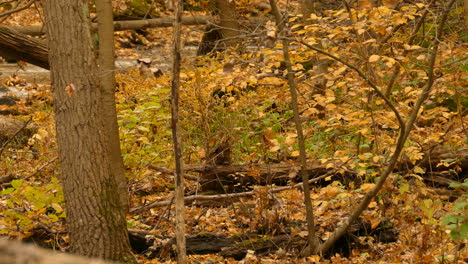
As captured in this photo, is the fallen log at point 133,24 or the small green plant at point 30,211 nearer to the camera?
the small green plant at point 30,211

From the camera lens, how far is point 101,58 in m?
6.50

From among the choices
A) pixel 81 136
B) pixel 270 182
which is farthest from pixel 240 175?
pixel 81 136

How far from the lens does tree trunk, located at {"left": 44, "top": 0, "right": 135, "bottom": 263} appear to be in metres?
4.84

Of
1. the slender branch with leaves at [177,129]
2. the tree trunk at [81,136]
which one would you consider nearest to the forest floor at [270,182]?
the slender branch with leaves at [177,129]

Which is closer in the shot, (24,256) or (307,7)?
(24,256)

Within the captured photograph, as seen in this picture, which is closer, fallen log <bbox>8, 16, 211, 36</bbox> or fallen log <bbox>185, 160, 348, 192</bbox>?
fallen log <bbox>185, 160, 348, 192</bbox>

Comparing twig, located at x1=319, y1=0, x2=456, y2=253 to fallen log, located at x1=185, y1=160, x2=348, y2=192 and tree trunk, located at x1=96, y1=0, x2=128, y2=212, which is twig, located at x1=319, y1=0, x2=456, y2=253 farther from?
tree trunk, located at x1=96, y1=0, x2=128, y2=212

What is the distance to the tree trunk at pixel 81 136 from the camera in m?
4.84

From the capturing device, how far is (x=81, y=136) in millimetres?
4906

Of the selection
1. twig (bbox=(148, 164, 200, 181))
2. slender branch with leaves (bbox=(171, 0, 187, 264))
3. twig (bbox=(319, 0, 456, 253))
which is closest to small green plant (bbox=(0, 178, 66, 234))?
twig (bbox=(148, 164, 200, 181))

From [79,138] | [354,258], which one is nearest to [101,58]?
[79,138]

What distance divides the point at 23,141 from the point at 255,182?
5192mm

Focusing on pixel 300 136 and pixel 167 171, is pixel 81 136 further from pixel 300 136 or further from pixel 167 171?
pixel 167 171

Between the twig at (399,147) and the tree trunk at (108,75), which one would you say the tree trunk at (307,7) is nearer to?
the tree trunk at (108,75)
